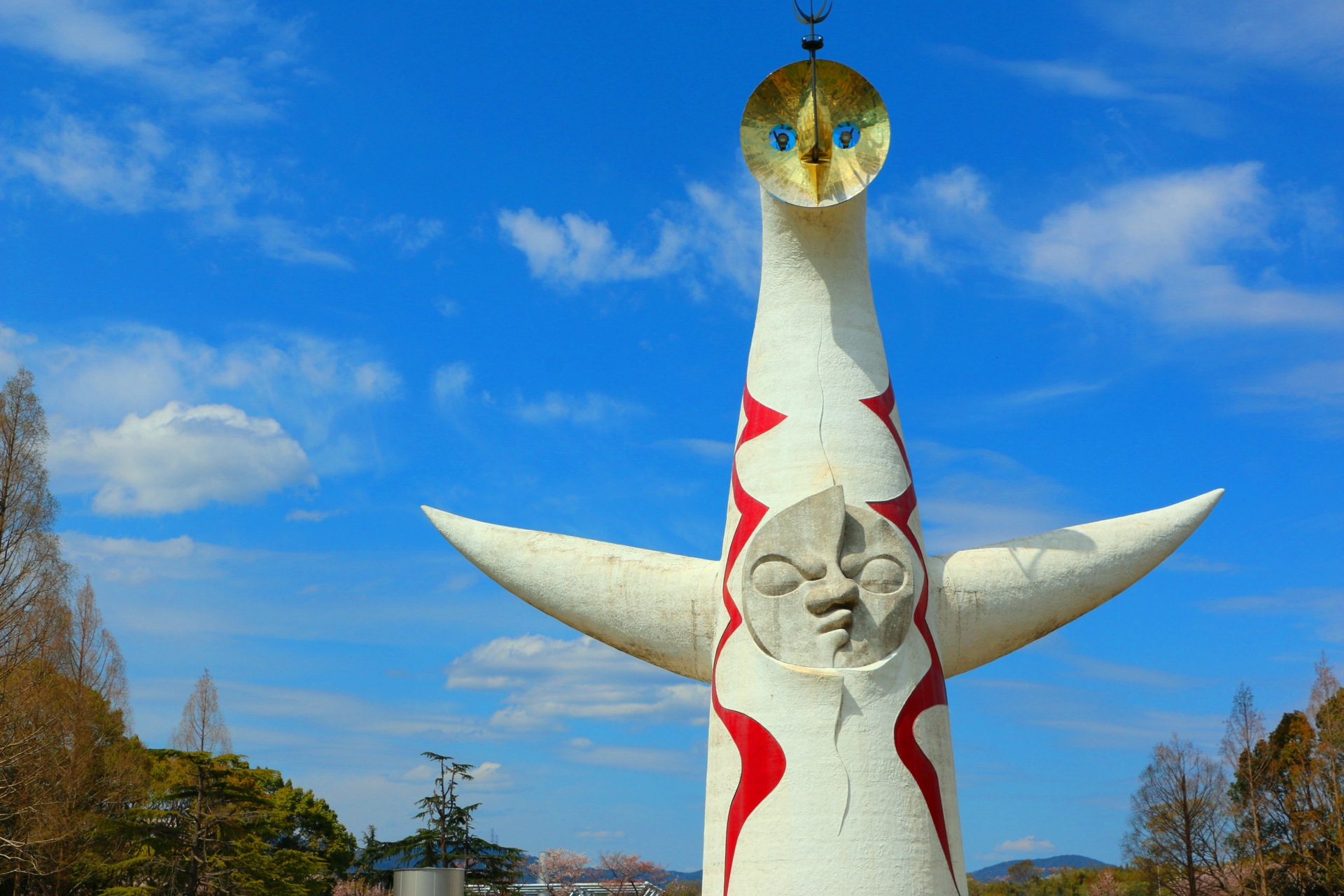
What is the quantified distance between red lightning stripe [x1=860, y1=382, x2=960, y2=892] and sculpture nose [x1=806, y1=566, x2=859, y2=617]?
62 centimetres

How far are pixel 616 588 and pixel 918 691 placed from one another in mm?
2683

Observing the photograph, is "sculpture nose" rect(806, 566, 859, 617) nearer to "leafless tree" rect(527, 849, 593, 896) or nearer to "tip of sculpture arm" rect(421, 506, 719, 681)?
"tip of sculpture arm" rect(421, 506, 719, 681)

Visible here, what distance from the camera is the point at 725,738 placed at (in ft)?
28.4

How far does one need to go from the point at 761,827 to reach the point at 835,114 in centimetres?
580

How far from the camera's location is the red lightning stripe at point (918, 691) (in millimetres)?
8305

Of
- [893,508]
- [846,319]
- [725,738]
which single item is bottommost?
[725,738]

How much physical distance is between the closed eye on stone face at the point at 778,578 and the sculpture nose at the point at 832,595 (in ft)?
0.52

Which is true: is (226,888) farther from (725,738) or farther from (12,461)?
(725,738)

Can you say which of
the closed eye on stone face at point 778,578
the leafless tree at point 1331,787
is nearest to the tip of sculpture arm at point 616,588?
the closed eye on stone face at point 778,578

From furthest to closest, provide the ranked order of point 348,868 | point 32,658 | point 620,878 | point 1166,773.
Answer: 1. point 348,868
2. point 620,878
3. point 1166,773
4. point 32,658

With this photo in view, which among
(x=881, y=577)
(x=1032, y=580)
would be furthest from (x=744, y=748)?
(x=1032, y=580)

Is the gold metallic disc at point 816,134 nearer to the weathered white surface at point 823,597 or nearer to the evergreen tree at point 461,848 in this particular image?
the weathered white surface at point 823,597

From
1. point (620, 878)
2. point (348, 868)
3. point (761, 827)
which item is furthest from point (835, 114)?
point (348, 868)

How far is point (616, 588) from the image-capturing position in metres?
9.76
